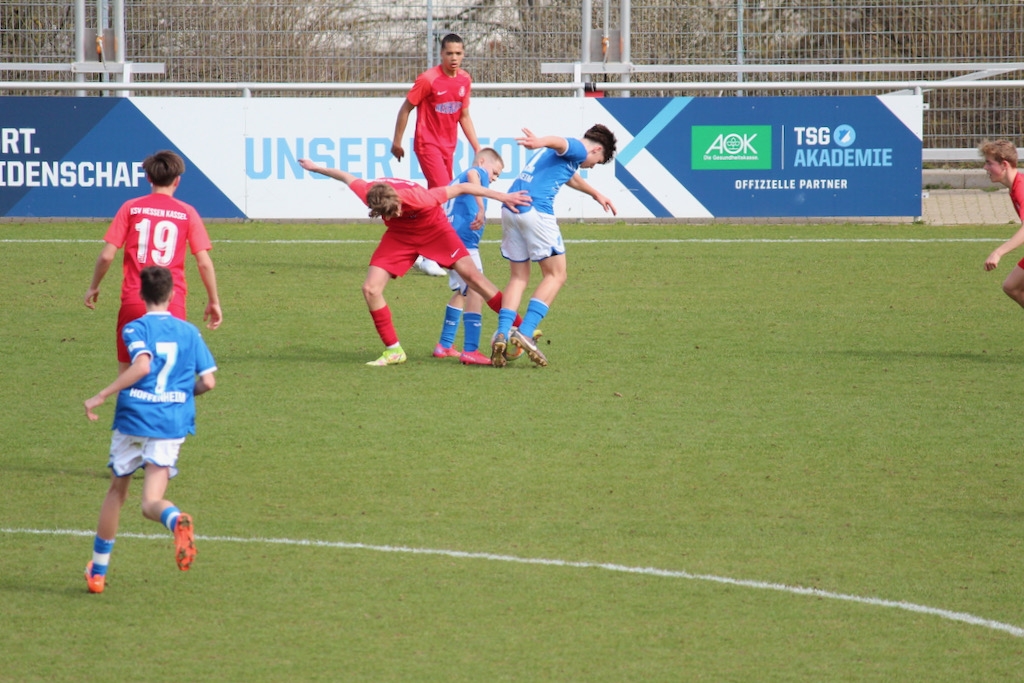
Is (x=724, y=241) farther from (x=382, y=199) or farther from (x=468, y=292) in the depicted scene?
(x=382, y=199)

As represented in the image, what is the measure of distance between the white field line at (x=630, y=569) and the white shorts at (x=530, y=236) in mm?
4276

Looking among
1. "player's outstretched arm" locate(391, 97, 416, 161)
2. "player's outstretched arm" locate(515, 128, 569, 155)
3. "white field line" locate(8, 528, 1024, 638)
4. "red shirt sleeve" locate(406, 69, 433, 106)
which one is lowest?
"white field line" locate(8, 528, 1024, 638)

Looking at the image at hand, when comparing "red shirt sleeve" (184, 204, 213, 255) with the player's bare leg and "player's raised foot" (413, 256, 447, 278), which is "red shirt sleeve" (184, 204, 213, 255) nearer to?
the player's bare leg

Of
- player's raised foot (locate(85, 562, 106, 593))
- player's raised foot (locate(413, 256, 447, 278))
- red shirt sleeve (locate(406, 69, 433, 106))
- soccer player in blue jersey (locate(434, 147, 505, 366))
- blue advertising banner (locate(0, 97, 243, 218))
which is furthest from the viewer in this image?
blue advertising banner (locate(0, 97, 243, 218))

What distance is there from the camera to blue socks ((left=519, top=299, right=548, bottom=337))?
31.3 feet

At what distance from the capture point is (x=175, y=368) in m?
5.00

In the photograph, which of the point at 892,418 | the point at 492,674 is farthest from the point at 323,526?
the point at 892,418

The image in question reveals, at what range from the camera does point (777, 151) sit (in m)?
17.6

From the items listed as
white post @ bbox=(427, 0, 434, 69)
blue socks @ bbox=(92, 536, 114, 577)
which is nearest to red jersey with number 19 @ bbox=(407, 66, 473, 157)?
white post @ bbox=(427, 0, 434, 69)

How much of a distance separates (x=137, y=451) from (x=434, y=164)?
797 centimetres

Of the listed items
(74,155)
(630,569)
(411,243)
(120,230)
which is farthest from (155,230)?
(74,155)

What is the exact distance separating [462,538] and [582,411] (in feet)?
8.37

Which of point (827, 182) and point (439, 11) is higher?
point (439, 11)

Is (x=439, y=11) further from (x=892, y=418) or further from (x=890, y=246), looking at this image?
(x=892, y=418)
